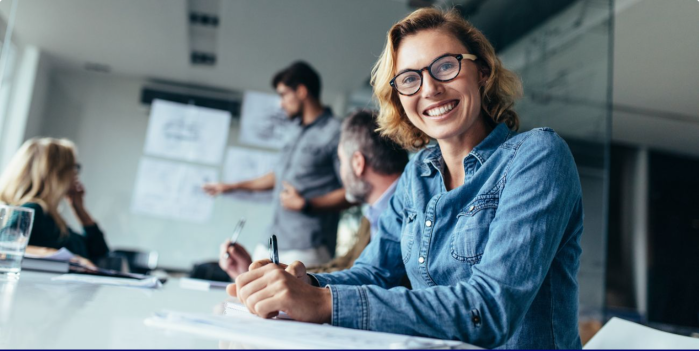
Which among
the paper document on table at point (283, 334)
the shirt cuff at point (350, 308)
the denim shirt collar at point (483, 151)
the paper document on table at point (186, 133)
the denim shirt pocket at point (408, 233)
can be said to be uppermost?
the paper document on table at point (186, 133)

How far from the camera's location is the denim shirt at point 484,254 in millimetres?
767

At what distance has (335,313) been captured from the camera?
779mm

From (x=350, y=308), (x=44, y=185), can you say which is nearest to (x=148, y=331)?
(x=350, y=308)

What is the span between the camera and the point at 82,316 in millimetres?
764

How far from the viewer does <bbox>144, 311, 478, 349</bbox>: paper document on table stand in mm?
597

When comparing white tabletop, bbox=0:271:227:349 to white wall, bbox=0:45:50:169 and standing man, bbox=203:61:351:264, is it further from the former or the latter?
white wall, bbox=0:45:50:169

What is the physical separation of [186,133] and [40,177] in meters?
1.84

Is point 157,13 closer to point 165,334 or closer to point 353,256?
point 353,256

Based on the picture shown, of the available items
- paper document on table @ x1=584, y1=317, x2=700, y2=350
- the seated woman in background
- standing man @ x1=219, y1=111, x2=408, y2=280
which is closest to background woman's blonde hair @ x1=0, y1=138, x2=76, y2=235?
the seated woman in background

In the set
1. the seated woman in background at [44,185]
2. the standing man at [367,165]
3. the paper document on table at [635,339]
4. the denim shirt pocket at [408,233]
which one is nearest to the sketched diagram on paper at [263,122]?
the seated woman in background at [44,185]

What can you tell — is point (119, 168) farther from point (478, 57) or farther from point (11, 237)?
point (478, 57)

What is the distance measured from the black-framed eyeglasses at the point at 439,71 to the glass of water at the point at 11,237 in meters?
0.97

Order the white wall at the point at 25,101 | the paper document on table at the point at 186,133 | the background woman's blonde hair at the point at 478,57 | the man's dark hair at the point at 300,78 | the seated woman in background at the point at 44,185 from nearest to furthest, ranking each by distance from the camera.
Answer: the background woman's blonde hair at the point at 478,57 → the seated woman in background at the point at 44,185 → the man's dark hair at the point at 300,78 → the white wall at the point at 25,101 → the paper document on table at the point at 186,133

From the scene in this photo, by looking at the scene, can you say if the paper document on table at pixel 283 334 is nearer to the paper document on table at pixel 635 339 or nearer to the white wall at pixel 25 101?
the paper document on table at pixel 635 339
